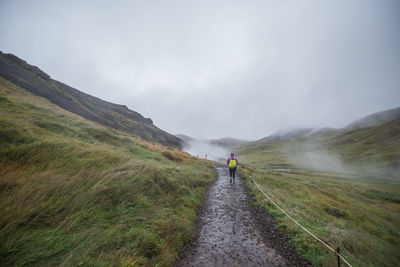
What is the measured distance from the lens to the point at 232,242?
5.62 meters

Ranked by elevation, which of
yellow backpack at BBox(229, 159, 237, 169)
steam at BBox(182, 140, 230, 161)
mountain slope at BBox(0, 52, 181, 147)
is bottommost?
steam at BBox(182, 140, 230, 161)

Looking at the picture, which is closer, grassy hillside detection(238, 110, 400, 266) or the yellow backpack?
grassy hillside detection(238, 110, 400, 266)

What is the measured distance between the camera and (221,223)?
277 inches

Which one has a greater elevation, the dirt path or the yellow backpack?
the yellow backpack

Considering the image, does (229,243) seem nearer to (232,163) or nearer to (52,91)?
(232,163)

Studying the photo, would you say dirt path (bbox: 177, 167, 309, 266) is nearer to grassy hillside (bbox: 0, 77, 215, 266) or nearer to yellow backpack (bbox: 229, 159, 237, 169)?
grassy hillside (bbox: 0, 77, 215, 266)

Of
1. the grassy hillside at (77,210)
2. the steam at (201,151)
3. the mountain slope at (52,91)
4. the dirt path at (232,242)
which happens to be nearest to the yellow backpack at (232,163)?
the dirt path at (232,242)

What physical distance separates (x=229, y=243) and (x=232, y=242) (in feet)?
0.45

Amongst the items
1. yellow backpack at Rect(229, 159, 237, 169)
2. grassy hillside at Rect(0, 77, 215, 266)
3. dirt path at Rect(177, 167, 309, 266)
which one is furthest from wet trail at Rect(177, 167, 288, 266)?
yellow backpack at Rect(229, 159, 237, 169)

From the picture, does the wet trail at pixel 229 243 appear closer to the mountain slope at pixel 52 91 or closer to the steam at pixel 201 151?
the mountain slope at pixel 52 91

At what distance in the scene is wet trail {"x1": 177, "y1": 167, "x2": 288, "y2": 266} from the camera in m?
4.70

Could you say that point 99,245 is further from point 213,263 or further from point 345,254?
point 345,254

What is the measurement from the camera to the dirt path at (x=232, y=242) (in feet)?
15.5

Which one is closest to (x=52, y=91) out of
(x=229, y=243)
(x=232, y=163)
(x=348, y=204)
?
(x=232, y=163)
